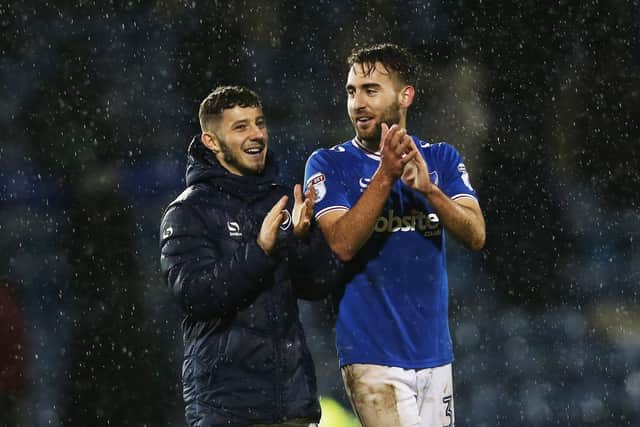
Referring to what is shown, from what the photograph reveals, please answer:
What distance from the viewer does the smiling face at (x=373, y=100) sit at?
382 cm

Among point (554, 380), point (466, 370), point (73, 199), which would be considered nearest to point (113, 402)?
point (73, 199)

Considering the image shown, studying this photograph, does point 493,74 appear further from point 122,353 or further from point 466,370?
point 122,353

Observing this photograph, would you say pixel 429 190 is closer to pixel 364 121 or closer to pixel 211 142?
pixel 364 121

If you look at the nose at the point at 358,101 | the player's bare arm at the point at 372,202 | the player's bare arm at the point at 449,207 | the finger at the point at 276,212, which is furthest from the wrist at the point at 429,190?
the finger at the point at 276,212

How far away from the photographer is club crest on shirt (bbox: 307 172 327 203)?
3.73 m

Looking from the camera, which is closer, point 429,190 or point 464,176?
point 429,190

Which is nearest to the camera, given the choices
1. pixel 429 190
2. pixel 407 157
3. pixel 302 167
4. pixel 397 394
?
pixel 407 157

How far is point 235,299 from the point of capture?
10.6ft

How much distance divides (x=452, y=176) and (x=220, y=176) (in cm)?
92

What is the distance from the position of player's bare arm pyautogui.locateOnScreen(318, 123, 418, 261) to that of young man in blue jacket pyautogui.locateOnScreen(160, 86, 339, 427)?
0.07m

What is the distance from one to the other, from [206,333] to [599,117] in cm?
434

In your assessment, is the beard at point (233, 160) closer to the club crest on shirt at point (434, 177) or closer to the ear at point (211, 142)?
the ear at point (211, 142)

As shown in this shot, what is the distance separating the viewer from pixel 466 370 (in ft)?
21.6

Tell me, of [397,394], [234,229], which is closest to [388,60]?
[234,229]
